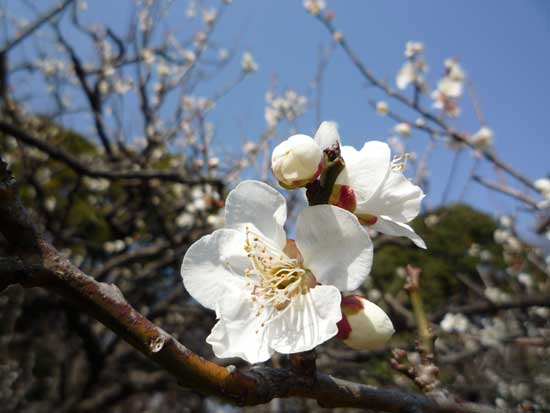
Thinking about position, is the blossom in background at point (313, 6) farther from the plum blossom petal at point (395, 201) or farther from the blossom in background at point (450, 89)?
the plum blossom petal at point (395, 201)

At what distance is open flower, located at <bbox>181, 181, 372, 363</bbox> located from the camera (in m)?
0.75

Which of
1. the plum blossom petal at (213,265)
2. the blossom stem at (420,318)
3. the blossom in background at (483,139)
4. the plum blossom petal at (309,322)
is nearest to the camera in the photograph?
the plum blossom petal at (309,322)

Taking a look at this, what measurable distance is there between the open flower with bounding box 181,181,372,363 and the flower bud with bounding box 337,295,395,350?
5 centimetres

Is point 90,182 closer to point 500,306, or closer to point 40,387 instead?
point 40,387

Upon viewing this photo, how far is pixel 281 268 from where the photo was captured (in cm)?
90

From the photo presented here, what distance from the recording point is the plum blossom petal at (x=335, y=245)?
2.43 feet

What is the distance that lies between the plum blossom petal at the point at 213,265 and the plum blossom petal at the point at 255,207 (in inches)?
1.2

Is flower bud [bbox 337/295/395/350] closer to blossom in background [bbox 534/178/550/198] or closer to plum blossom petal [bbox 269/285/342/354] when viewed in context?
plum blossom petal [bbox 269/285/342/354]

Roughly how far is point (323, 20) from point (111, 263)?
2.70 metres

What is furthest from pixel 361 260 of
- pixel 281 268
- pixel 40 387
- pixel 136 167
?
pixel 40 387

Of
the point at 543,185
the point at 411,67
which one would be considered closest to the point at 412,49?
the point at 411,67

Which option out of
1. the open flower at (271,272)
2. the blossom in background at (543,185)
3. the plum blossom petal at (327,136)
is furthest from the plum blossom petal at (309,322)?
the blossom in background at (543,185)

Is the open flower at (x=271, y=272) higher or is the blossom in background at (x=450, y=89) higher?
the blossom in background at (x=450, y=89)

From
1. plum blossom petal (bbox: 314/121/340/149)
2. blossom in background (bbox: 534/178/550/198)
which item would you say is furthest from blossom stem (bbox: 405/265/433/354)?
blossom in background (bbox: 534/178/550/198)
